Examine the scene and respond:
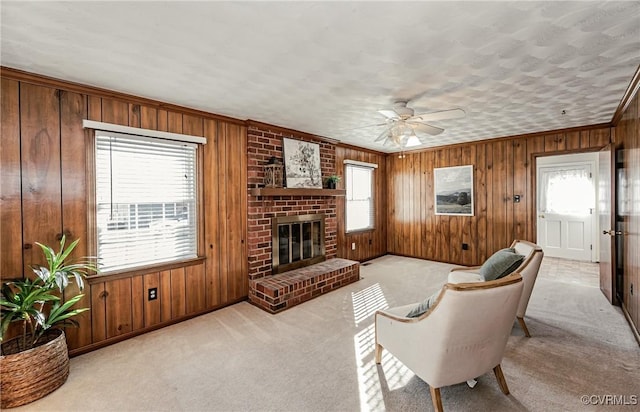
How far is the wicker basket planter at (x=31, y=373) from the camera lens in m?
1.84

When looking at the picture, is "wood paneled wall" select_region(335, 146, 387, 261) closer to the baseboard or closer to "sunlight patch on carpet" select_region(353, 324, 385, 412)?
"sunlight patch on carpet" select_region(353, 324, 385, 412)

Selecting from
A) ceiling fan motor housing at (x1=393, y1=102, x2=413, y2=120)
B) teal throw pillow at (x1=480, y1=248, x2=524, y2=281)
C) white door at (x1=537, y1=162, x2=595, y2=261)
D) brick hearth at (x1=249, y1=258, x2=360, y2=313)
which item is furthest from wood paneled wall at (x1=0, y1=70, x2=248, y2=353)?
white door at (x1=537, y1=162, x2=595, y2=261)

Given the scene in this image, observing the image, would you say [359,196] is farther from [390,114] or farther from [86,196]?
[86,196]

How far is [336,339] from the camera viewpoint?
2699 millimetres

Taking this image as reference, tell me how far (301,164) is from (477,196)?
3321 mm

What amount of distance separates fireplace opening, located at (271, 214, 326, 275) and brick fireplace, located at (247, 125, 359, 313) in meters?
0.06

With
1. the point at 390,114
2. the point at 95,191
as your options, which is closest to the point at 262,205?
the point at 95,191

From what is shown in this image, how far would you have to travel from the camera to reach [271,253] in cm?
394

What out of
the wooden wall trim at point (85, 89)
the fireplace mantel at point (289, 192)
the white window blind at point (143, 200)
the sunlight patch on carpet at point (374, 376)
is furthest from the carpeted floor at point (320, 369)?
the wooden wall trim at point (85, 89)

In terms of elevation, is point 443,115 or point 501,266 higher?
point 443,115

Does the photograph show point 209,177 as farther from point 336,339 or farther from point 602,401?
point 602,401

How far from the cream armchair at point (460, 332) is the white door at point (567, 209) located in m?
4.70

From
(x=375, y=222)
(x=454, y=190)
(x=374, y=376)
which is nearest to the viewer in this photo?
(x=374, y=376)

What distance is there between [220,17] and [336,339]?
2633 mm
